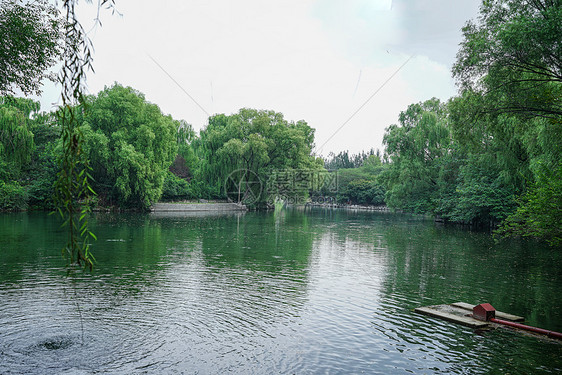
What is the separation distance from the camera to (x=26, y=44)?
11.2 m

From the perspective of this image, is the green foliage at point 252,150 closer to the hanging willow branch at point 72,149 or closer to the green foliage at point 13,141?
the green foliage at point 13,141

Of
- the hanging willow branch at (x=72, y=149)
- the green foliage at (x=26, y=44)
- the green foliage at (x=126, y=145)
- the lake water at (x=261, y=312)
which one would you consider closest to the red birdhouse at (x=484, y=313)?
the lake water at (x=261, y=312)

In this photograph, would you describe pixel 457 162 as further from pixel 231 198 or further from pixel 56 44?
pixel 56 44

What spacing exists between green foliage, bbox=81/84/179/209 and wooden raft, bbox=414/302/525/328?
41.4 meters

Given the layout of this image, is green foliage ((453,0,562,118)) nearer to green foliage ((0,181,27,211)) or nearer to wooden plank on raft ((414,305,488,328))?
wooden plank on raft ((414,305,488,328))

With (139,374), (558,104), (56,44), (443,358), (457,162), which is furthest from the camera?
(457,162)

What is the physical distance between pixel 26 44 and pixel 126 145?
124 feet

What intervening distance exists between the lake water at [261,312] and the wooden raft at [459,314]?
0.25m

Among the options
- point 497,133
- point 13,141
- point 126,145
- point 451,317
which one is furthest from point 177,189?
point 451,317

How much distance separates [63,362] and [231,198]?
6349 centimetres

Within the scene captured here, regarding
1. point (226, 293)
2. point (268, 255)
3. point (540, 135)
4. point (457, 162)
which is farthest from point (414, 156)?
point (226, 293)

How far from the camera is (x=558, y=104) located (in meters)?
15.3

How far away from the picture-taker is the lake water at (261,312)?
7988mm

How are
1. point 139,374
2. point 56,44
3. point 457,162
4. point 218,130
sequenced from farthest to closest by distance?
point 218,130
point 457,162
point 56,44
point 139,374
